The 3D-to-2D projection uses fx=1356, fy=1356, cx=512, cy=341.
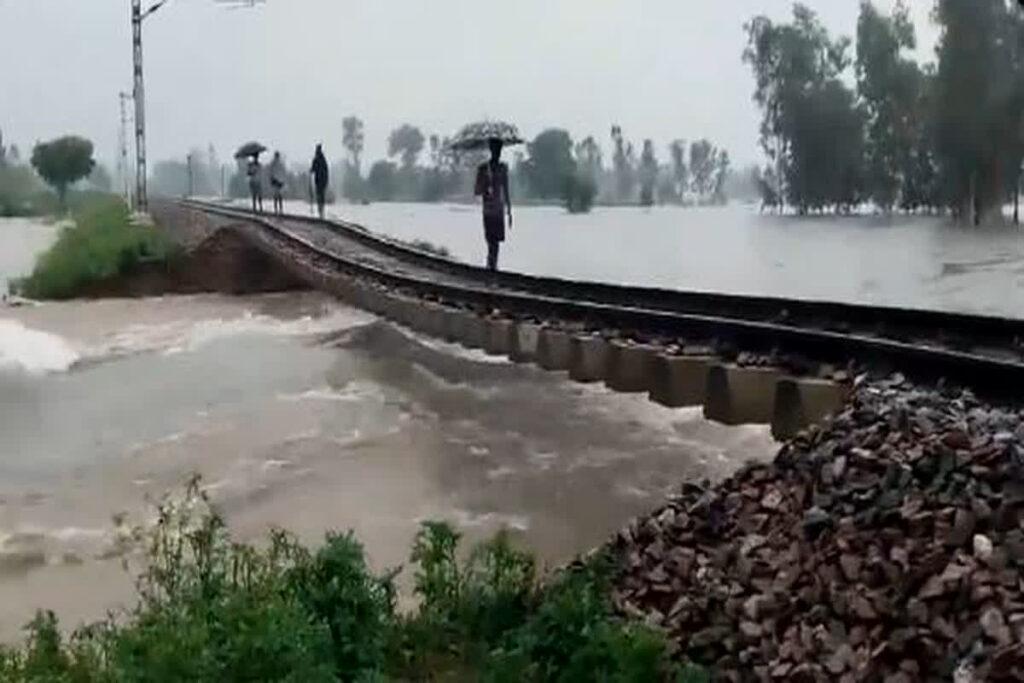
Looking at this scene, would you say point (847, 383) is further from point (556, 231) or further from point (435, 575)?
point (556, 231)

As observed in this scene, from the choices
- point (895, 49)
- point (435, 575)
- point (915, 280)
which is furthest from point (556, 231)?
point (435, 575)

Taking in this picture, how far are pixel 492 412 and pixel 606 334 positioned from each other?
1.21 meters

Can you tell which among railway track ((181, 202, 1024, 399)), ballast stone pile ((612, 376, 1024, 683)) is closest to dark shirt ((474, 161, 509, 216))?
railway track ((181, 202, 1024, 399))

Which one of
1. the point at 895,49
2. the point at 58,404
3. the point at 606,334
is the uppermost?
the point at 895,49

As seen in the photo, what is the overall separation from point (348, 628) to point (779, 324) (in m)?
5.49

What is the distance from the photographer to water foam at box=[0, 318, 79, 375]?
17953 mm

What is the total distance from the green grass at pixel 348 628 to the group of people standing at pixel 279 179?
25.9m

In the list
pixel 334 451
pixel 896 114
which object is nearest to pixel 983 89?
pixel 896 114

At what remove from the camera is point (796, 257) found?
1325 inches

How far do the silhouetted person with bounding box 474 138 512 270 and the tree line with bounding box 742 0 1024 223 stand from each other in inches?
1261

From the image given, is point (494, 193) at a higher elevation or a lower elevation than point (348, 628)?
higher

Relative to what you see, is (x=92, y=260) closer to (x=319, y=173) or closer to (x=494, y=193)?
(x=319, y=173)

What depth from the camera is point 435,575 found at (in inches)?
230

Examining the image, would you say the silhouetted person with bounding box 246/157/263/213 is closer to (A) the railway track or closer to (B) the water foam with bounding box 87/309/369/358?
(B) the water foam with bounding box 87/309/369/358
